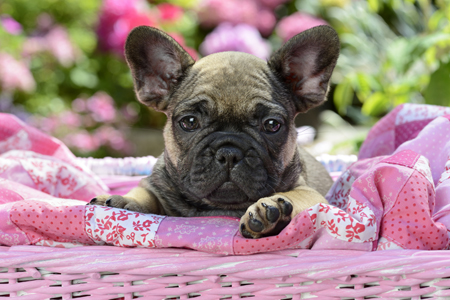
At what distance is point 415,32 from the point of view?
22.1ft

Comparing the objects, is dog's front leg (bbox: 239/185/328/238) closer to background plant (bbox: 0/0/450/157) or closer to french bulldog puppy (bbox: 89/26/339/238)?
french bulldog puppy (bbox: 89/26/339/238)

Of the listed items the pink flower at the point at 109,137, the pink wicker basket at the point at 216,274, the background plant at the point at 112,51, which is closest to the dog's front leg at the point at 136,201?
the pink wicker basket at the point at 216,274

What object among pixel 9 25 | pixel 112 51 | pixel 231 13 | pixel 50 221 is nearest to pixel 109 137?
pixel 112 51

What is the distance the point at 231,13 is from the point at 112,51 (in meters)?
1.73

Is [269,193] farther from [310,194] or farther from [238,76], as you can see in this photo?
[238,76]

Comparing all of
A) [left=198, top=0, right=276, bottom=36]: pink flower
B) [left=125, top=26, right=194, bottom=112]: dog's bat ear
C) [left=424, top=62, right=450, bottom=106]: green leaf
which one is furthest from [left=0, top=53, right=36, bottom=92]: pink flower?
[left=424, top=62, right=450, bottom=106]: green leaf

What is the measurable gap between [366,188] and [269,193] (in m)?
0.44

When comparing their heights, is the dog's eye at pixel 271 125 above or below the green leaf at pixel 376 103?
below

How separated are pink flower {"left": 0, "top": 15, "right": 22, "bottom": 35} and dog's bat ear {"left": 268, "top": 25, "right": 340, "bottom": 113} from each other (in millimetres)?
3708

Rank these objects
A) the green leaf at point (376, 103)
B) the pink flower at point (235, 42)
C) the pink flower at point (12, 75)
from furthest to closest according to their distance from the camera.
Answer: the pink flower at point (235, 42) < the pink flower at point (12, 75) < the green leaf at point (376, 103)

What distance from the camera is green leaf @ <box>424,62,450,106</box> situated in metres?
3.29

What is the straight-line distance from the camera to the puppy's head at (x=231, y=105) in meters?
2.01

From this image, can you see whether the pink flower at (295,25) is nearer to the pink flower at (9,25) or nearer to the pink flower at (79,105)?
the pink flower at (79,105)

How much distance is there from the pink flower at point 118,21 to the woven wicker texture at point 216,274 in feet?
14.1
